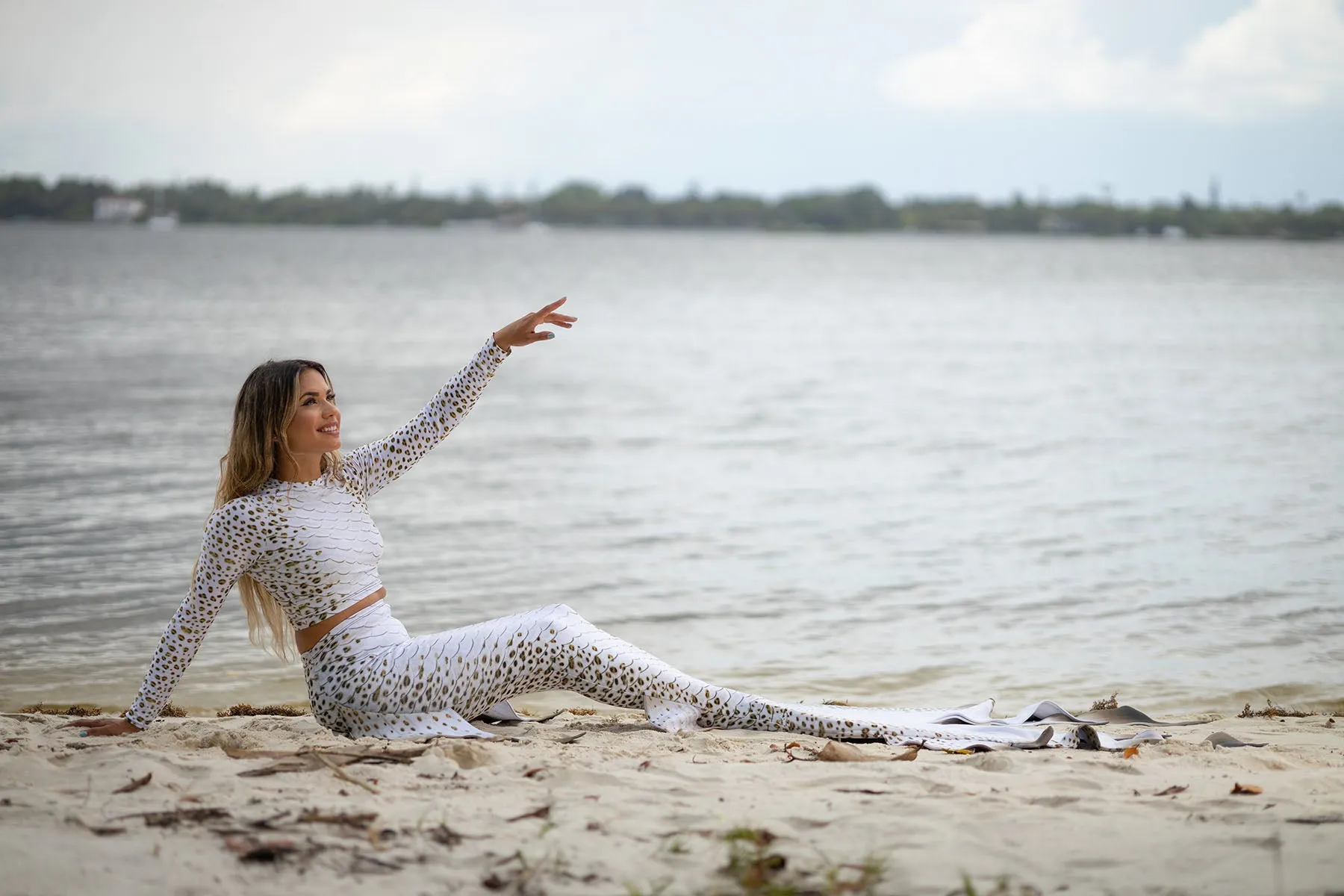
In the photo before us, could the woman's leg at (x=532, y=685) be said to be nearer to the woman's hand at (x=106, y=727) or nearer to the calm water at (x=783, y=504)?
the woman's hand at (x=106, y=727)

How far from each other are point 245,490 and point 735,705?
2209mm

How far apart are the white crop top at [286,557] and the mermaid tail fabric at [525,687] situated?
179mm

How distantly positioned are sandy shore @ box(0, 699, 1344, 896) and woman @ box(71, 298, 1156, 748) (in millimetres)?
231

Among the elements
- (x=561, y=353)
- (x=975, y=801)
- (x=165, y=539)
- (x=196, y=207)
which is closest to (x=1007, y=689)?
(x=975, y=801)

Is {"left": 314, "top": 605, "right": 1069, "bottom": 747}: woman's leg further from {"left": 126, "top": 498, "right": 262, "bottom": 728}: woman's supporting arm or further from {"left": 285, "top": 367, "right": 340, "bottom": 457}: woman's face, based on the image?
{"left": 285, "top": 367, "right": 340, "bottom": 457}: woman's face

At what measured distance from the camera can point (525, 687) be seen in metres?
5.35

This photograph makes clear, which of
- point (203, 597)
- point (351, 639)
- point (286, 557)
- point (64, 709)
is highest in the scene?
point (286, 557)

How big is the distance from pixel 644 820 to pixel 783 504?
9.17 meters

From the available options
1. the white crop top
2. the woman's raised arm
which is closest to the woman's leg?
the white crop top

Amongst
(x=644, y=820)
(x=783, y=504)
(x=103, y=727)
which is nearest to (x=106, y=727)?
(x=103, y=727)

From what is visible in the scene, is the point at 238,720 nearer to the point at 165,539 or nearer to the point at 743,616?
the point at 743,616

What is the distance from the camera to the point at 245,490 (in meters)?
5.27

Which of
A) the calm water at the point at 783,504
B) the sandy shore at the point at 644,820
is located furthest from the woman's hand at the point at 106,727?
the calm water at the point at 783,504

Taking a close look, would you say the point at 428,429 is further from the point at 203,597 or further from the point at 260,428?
the point at 203,597
